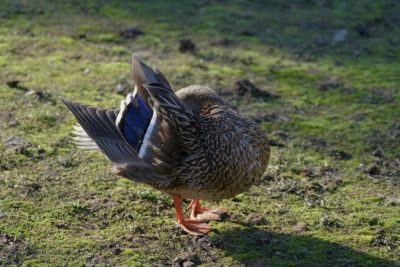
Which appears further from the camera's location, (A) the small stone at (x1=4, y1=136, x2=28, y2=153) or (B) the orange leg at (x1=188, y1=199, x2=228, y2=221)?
(A) the small stone at (x1=4, y1=136, x2=28, y2=153)

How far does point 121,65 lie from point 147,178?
131 inches

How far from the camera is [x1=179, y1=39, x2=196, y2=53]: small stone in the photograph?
8.73 metres

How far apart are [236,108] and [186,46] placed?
1625 millimetres

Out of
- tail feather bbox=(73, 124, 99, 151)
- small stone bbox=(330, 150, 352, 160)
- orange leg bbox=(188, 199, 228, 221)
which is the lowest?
orange leg bbox=(188, 199, 228, 221)

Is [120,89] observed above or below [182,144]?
below

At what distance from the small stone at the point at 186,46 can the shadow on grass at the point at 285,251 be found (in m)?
3.88

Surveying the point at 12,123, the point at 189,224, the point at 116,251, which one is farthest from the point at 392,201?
the point at 12,123

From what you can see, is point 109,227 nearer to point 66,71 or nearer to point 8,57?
point 66,71

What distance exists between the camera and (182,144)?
5074mm

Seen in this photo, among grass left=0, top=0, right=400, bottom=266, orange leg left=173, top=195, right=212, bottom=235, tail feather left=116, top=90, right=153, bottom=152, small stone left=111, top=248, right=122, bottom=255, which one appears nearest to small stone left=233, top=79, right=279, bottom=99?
grass left=0, top=0, right=400, bottom=266

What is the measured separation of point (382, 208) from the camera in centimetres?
559

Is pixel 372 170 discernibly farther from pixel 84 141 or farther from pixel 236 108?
pixel 84 141

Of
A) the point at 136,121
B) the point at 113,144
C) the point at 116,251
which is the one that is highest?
the point at 136,121

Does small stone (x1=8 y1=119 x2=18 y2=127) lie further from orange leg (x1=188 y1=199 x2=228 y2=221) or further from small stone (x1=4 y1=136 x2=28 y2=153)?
orange leg (x1=188 y1=199 x2=228 y2=221)
